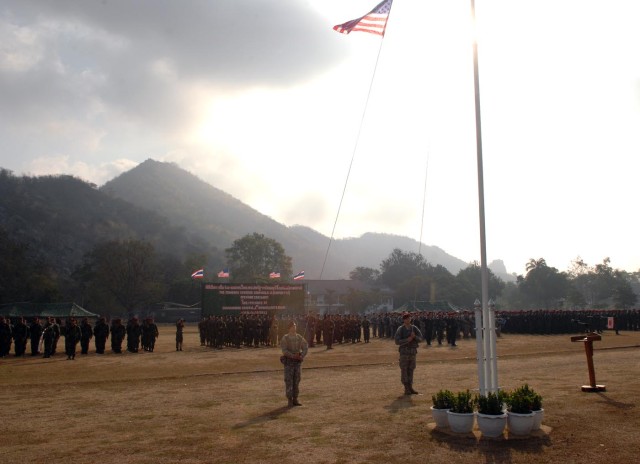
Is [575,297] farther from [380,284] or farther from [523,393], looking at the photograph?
[523,393]

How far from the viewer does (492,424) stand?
791cm

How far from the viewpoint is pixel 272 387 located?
45.9 feet

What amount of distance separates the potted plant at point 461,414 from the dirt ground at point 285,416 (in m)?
0.18

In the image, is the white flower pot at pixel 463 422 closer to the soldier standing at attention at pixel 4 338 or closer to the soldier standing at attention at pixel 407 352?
the soldier standing at attention at pixel 407 352

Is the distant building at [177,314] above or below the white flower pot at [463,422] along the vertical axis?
below

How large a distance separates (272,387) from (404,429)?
19.6 ft

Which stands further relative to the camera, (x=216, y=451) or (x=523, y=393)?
(x=523, y=393)

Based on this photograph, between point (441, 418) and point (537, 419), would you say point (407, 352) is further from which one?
A: point (537, 419)

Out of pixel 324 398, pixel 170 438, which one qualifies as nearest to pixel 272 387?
pixel 324 398

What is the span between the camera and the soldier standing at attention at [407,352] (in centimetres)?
1251

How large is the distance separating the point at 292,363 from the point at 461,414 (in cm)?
423

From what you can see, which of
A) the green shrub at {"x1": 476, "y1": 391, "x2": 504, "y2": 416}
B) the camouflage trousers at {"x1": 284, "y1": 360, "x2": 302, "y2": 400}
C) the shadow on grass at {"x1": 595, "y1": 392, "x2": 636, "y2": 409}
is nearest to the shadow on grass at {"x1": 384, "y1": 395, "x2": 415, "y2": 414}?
the camouflage trousers at {"x1": 284, "y1": 360, "x2": 302, "y2": 400}

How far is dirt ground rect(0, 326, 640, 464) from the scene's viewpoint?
730 centimetres

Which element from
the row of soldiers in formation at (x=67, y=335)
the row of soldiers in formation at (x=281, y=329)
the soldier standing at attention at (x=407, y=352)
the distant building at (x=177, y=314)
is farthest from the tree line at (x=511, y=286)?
the soldier standing at attention at (x=407, y=352)
